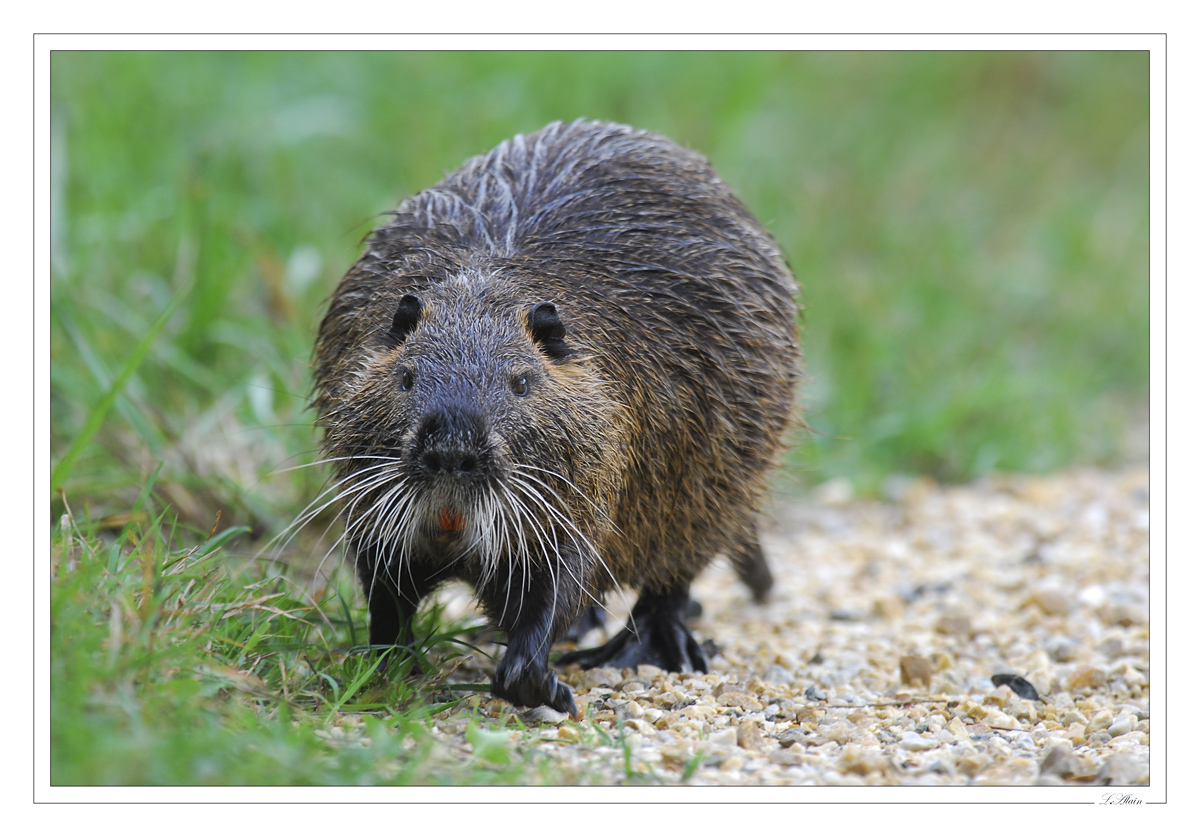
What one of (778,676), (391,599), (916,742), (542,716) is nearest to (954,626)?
(778,676)

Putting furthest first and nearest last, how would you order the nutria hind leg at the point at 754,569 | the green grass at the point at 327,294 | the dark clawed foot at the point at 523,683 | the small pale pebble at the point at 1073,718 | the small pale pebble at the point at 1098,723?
the nutria hind leg at the point at 754,569, the small pale pebble at the point at 1073,718, the small pale pebble at the point at 1098,723, the dark clawed foot at the point at 523,683, the green grass at the point at 327,294

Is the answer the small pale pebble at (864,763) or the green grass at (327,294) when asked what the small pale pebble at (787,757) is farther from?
the green grass at (327,294)

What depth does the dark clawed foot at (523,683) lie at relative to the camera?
3445mm

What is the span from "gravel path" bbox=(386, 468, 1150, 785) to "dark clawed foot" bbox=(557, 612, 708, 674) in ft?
0.36

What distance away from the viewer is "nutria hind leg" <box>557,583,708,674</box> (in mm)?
4164

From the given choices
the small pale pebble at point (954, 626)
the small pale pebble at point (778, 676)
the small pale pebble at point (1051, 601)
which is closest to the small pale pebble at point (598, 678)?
the small pale pebble at point (778, 676)

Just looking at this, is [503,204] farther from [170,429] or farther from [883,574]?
[883,574]

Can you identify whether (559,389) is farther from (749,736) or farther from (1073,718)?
(1073,718)

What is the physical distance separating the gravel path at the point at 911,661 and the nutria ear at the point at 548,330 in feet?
3.26

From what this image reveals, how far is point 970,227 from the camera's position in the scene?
950 centimetres

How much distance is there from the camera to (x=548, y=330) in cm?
353

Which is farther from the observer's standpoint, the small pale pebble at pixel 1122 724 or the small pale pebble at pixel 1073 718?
the small pale pebble at pixel 1073 718
